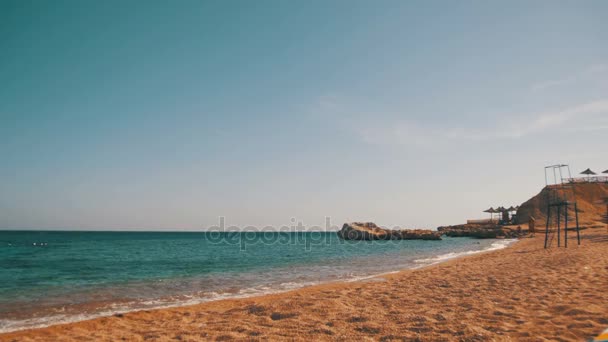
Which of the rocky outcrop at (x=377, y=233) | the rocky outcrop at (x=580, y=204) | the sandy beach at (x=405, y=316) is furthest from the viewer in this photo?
the rocky outcrop at (x=377, y=233)

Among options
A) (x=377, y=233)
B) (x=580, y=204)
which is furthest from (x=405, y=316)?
(x=580, y=204)

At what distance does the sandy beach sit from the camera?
5.79 metres

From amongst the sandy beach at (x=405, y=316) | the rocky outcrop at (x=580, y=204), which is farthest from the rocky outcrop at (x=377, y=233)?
the sandy beach at (x=405, y=316)

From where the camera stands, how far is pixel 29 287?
14.1 meters

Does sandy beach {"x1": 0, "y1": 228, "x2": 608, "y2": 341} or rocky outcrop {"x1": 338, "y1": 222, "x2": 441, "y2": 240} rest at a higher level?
sandy beach {"x1": 0, "y1": 228, "x2": 608, "y2": 341}

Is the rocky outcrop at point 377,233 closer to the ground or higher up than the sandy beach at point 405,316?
closer to the ground

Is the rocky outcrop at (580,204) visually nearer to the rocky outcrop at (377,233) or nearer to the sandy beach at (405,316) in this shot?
the rocky outcrop at (377,233)

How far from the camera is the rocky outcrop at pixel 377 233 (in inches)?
2534

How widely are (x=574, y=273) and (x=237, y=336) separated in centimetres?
1134

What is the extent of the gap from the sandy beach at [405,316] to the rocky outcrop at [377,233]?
55.8 m

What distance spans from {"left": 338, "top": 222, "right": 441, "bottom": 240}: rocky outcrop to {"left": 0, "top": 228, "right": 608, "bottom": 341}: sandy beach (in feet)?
183

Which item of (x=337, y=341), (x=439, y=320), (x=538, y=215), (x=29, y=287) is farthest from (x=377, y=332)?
(x=538, y=215)

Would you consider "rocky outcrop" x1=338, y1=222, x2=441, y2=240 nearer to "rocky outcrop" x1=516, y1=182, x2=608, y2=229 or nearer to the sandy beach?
"rocky outcrop" x1=516, y1=182, x2=608, y2=229

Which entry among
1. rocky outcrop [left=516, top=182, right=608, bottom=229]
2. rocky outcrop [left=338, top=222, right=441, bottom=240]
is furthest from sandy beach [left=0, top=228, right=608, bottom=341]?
rocky outcrop [left=516, top=182, right=608, bottom=229]
